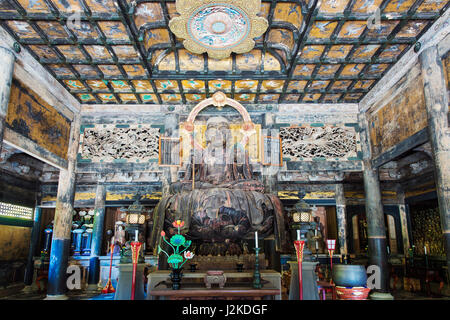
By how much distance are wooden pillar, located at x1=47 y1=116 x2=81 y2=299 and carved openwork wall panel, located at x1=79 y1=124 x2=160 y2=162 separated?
248mm

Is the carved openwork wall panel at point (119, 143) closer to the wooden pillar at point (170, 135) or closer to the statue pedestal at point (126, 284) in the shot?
the wooden pillar at point (170, 135)

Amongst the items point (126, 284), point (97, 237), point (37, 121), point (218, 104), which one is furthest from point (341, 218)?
point (37, 121)

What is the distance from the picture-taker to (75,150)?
8.07 metres

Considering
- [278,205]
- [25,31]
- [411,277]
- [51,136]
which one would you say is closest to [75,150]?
[51,136]

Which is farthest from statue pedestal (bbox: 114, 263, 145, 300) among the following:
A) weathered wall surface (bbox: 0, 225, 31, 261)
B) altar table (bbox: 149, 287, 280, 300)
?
weathered wall surface (bbox: 0, 225, 31, 261)

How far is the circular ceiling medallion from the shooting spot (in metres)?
5.44

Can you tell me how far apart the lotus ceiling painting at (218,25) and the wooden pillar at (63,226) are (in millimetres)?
4141

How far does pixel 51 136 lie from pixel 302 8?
5.95m

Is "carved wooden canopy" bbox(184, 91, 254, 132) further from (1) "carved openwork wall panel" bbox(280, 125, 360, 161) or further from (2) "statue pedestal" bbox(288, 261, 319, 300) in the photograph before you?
(2) "statue pedestal" bbox(288, 261, 319, 300)

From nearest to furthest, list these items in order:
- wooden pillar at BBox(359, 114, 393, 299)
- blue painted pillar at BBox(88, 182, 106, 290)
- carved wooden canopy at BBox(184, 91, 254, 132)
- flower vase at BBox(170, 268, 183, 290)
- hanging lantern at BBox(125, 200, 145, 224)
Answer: flower vase at BBox(170, 268, 183, 290) < hanging lantern at BBox(125, 200, 145, 224) < wooden pillar at BBox(359, 114, 393, 299) < carved wooden canopy at BBox(184, 91, 254, 132) < blue painted pillar at BBox(88, 182, 106, 290)

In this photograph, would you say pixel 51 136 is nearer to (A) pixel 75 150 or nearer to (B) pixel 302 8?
(A) pixel 75 150

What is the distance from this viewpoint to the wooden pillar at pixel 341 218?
970 centimetres

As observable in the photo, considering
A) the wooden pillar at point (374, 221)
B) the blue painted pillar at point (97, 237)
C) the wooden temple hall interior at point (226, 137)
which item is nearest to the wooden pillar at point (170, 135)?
the wooden temple hall interior at point (226, 137)

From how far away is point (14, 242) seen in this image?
955 centimetres
